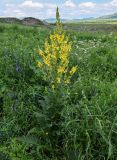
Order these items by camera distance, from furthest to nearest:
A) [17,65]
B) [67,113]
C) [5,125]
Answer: [17,65], [5,125], [67,113]

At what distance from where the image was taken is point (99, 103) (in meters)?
6.22

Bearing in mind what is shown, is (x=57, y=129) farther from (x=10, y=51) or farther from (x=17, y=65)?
(x=10, y=51)

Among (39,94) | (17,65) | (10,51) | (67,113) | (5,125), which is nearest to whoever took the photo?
(67,113)

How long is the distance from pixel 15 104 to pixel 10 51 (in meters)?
2.30

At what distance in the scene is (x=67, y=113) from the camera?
6.04 meters

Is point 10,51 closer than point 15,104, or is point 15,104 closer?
point 15,104

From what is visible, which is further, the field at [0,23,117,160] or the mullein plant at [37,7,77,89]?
the mullein plant at [37,7,77,89]

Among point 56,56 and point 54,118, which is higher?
point 56,56

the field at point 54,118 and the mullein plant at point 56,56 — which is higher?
the mullein plant at point 56,56

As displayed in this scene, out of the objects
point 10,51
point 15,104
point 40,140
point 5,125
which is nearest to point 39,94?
point 15,104

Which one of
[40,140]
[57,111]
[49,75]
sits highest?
[49,75]

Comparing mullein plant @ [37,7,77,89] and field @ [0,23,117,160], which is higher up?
mullein plant @ [37,7,77,89]

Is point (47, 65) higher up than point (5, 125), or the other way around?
point (47, 65)

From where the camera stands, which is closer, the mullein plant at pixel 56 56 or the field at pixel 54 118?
the field at pixel 54 118
